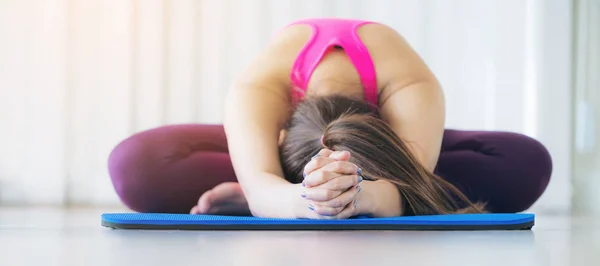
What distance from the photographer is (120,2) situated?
3771mm

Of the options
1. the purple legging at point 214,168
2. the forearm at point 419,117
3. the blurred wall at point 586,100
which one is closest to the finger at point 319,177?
the forearm at point 419,117

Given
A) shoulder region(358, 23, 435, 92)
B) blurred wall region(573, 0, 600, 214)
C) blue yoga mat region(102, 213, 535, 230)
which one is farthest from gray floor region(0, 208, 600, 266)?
blurred wall region(573, 0, 600, 214)

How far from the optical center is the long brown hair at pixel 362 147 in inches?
62.0

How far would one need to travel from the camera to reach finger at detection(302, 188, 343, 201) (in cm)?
A: 137

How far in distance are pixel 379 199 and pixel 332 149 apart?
140 millimetres

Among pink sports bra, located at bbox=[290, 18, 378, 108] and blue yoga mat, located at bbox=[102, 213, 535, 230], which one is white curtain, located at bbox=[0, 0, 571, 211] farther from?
blue yoga mat, located at bbox=[102, 213, 535, 230]

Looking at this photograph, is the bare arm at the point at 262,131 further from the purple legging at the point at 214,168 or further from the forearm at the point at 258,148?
the purple legging at the point at 214,168

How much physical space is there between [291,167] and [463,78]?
2.32 meters

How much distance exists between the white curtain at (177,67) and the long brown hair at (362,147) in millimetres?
2099

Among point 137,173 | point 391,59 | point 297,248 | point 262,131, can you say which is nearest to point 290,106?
point 262,131

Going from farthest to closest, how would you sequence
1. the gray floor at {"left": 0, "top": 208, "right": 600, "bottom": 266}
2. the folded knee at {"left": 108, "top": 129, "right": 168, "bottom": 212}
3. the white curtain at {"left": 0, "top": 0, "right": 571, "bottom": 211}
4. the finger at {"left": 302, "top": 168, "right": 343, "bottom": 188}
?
Result: the white curtain at {"left": 0, "top": 0, "right": 571, "bottom": 211}, the folded knee at {"left": 108, "top": 129, "right": 168, "bottom": 212}, the finger at {"left": 302, "top": 168, "right": 343, "bottom": 188}, the gray floor at {"left": 0, "top": 208, "right": 600, "bottom": 266}

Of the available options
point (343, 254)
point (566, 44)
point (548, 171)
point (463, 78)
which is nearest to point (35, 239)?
point (343, 254)

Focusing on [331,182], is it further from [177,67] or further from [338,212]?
[177,67]

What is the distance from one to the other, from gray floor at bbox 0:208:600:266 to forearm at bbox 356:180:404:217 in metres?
0.14
